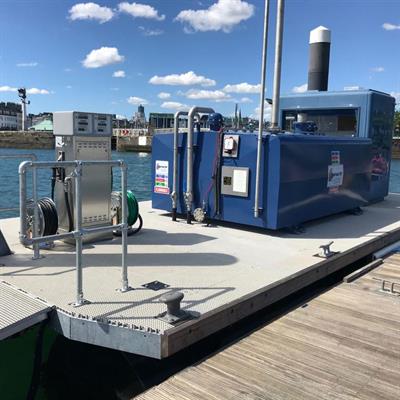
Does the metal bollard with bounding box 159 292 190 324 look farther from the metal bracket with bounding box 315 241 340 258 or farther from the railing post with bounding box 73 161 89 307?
the metal bracket with bounding box 315 241 340 258

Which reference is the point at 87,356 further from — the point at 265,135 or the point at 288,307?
the point at 265,135

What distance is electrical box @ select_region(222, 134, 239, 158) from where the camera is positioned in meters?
6.30

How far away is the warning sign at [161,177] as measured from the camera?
23.9 feet

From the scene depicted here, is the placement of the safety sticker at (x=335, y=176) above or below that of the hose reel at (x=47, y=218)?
above

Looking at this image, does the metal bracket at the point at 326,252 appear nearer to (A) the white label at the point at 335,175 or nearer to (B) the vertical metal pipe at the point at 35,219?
(A) the white label at the point at 335,175

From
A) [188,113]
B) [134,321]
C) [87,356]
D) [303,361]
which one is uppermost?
[188,113]

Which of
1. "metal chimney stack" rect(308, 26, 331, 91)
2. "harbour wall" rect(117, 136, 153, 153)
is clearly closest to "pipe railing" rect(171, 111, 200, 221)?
"metal chimney stack" rect(308, 26, 331, 91)

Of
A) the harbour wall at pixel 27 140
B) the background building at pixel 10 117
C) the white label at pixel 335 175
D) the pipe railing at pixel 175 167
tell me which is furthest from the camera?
the background building at pixel 10 117

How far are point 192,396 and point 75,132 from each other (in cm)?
332

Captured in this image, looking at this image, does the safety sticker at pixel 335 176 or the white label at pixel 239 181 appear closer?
the white label at pixel 239 181

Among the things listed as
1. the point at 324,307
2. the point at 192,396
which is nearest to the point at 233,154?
the point at 324,307

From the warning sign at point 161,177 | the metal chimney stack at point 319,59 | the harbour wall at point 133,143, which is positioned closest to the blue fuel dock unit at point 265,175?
the warning sign at point 161,177

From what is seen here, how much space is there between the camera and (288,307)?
466 cm

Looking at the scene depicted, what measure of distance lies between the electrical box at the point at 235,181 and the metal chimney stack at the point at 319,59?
4.51 metres
